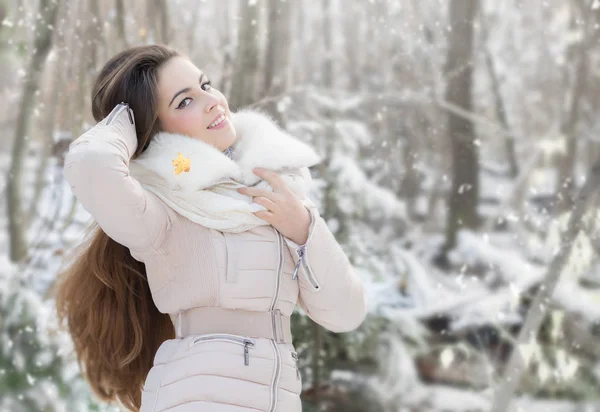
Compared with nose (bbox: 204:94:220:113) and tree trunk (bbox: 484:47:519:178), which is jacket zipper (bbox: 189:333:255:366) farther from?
tree trunk (bbox: 484:47:519:178)

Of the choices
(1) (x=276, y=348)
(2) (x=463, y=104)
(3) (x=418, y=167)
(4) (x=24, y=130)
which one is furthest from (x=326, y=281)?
(4) (x=24, y=130)

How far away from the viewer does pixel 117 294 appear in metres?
1.81

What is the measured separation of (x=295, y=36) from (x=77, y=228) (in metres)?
1.46

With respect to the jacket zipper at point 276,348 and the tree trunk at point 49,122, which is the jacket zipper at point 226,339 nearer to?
the jacket zipper at point 276,348

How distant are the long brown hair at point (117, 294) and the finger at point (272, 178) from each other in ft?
0.88

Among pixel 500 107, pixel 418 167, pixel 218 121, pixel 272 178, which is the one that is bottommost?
pixel 418 167

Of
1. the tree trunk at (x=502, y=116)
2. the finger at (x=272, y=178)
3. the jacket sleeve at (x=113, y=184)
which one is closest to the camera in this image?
the jacket sleeve at (x=113, y=184)

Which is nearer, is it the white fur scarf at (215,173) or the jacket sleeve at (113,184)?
the jacket sleeve at (113,184)

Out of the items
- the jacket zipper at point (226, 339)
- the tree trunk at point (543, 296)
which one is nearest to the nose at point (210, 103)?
the jacket zipper at point (226, 339)

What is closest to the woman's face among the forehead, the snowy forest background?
the forehead

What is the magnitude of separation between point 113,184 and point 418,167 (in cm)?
212

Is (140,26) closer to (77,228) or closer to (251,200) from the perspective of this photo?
(77,228)

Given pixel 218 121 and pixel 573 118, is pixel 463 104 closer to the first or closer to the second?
pixel 573 118

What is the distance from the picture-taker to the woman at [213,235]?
149 cm
